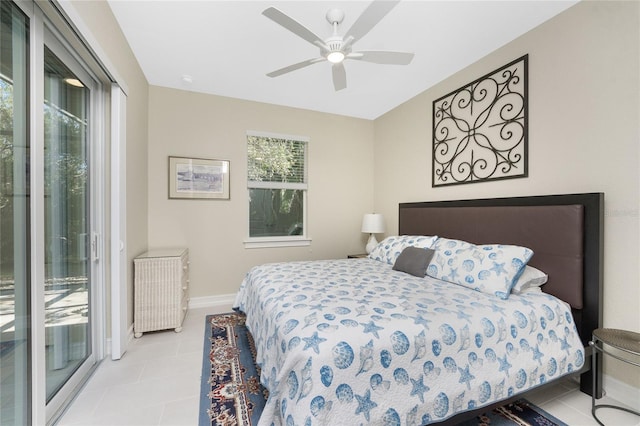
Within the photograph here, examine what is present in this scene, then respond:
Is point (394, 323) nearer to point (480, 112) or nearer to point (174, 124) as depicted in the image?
point (480, 112)

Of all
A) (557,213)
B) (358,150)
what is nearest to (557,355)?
(557,213)

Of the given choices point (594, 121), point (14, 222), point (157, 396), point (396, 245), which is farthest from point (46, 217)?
point (594, 121)

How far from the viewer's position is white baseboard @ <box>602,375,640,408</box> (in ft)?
5.61

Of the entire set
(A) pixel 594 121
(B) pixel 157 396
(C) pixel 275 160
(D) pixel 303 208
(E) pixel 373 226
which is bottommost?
(B) pixel 157 396

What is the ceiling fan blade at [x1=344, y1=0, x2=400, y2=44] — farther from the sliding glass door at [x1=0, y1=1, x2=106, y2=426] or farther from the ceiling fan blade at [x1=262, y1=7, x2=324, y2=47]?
the sliding glass door at [x1=0, y1=1, x2=106, y2=426]

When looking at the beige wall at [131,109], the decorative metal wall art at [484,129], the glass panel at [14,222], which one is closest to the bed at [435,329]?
the decorative metal wall art at [484,129]

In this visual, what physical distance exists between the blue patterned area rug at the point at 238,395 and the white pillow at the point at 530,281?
704 mm

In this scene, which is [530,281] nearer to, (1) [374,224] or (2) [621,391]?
(2) [621,391]

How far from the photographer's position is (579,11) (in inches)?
77.1

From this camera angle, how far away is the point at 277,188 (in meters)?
3.93

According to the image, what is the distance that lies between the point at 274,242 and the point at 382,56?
2.67 metres

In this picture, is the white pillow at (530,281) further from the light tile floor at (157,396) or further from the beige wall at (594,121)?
the light tile floor at (157,396)

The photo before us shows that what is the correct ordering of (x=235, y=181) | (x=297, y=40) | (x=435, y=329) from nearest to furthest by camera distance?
(x=435, y=329), (x=297, y=40), (x=235, y=181)

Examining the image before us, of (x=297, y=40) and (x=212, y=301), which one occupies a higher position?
(x=297, y=40)
